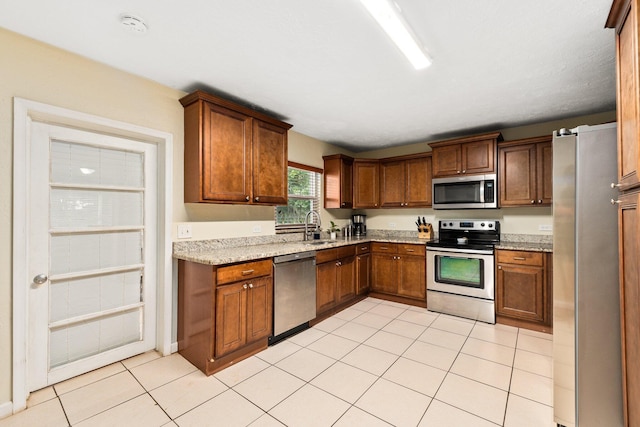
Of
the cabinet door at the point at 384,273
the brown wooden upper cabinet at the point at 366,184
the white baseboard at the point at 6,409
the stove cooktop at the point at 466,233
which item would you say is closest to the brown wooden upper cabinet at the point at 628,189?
the stove cooktop at the point at 466,233

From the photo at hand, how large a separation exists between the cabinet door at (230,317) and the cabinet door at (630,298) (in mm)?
2377

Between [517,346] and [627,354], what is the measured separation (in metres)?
1.61

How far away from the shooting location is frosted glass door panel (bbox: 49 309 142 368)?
2.18 meters

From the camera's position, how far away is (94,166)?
7.70 feet

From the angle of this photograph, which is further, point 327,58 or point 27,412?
point 327,58

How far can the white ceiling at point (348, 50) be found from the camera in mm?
1660

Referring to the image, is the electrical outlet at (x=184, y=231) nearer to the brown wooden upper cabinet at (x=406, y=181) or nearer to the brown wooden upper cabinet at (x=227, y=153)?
the brown wooden upper cabinet at (x=227, y=153)

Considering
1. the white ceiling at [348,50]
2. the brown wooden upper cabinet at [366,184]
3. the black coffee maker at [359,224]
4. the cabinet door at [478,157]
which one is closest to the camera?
the white ceiling at [348,50]

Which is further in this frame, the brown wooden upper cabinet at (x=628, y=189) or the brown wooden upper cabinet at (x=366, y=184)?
the brown wooden upper cabinet at (x=366, y=184)

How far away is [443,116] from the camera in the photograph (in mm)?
3404

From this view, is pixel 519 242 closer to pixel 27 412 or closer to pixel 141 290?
pixel 141 290

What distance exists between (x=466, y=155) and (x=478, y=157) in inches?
5.8

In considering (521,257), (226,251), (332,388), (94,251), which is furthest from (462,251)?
(94,251)

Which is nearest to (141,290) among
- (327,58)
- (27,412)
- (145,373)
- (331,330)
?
(145,373)
